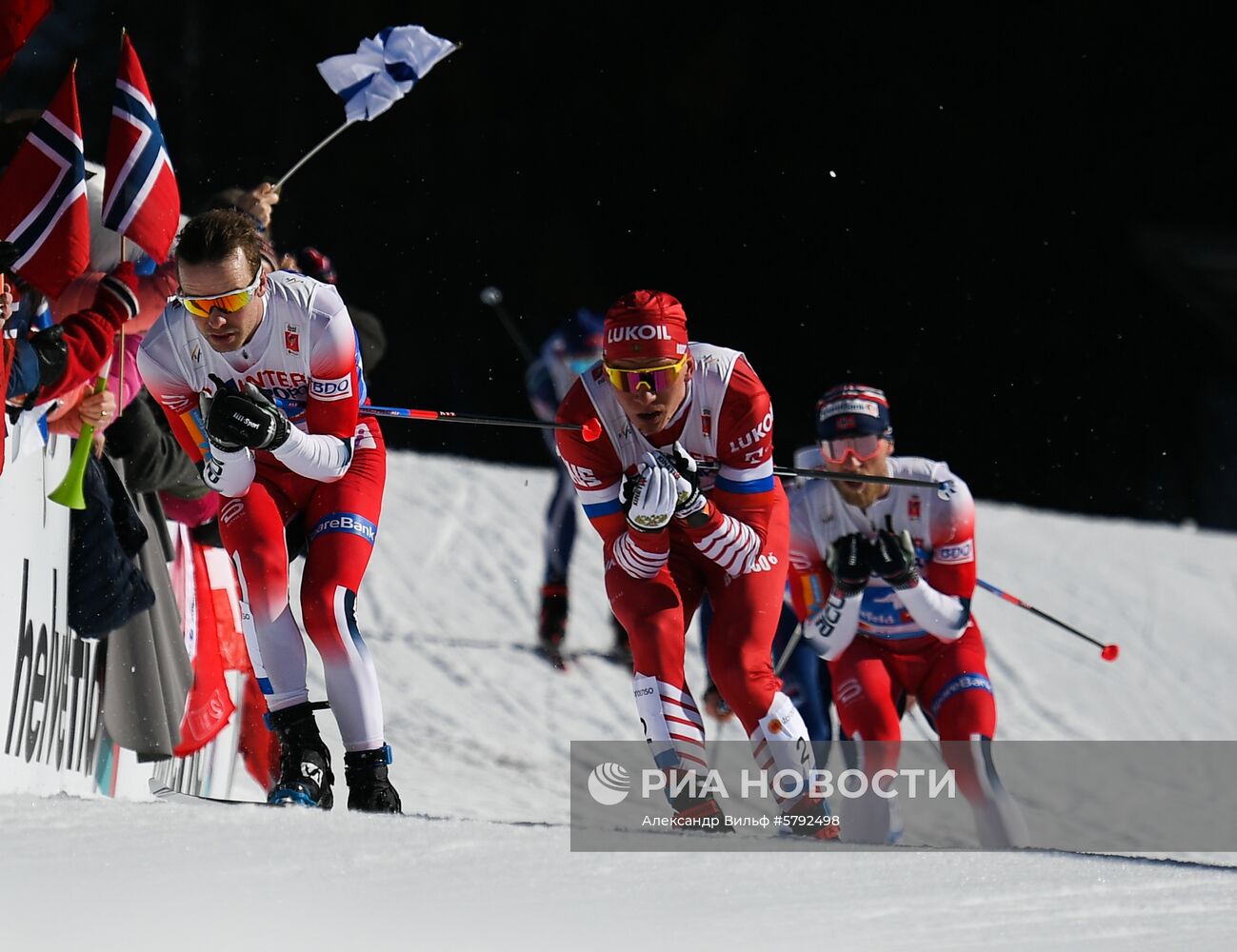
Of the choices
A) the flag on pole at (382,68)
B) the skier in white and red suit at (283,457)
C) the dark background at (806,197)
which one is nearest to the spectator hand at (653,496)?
the skier in white and red suit at (283,457)

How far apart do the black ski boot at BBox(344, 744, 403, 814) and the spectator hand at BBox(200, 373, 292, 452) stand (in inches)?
32.9

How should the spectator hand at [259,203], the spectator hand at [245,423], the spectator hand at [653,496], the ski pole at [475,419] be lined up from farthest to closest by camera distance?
the spectator hand at [259,203] → the ski pole at [475,419] → the spectator hand at [653,496] → the spectator hand at [245,423]

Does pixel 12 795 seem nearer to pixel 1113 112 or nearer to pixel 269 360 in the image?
pixel 269 360

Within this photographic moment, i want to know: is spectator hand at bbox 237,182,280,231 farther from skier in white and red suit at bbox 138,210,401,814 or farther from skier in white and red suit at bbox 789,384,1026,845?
skier in white and red suit at bbox 789,384,1026,845

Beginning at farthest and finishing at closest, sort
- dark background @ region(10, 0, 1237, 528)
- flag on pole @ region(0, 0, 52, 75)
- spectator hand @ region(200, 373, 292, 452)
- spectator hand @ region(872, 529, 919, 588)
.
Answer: dark background @ region(10, 0, 1237, 528), spectator hand @ region(872, 529, 919, 588), flag on pole @ region(0, 0, 52, 75), spectator hand @ region(200, 373, 292, 452)

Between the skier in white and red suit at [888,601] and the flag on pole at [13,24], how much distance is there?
2863mm

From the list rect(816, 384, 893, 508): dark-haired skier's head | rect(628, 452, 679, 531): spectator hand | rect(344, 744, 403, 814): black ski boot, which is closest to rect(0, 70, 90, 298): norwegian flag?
rect(344, 744, 403, 814): black ski boot

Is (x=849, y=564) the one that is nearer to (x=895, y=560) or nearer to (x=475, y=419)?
(x=895, y=560)

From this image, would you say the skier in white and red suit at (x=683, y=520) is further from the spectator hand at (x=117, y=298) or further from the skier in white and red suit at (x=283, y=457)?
the spectator hand at (x=117, y=298)

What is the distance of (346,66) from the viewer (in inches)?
258

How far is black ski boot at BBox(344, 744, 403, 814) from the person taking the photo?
455 cm

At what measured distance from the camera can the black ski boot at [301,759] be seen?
458 cm

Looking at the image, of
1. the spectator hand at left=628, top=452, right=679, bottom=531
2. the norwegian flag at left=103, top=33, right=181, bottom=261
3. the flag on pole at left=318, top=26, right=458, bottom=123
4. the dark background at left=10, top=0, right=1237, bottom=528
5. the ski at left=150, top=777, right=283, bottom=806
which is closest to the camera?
the ski at left=150, top=777, right=283, bottom=806

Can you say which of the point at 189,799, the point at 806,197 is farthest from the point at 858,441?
the point at 806,197
